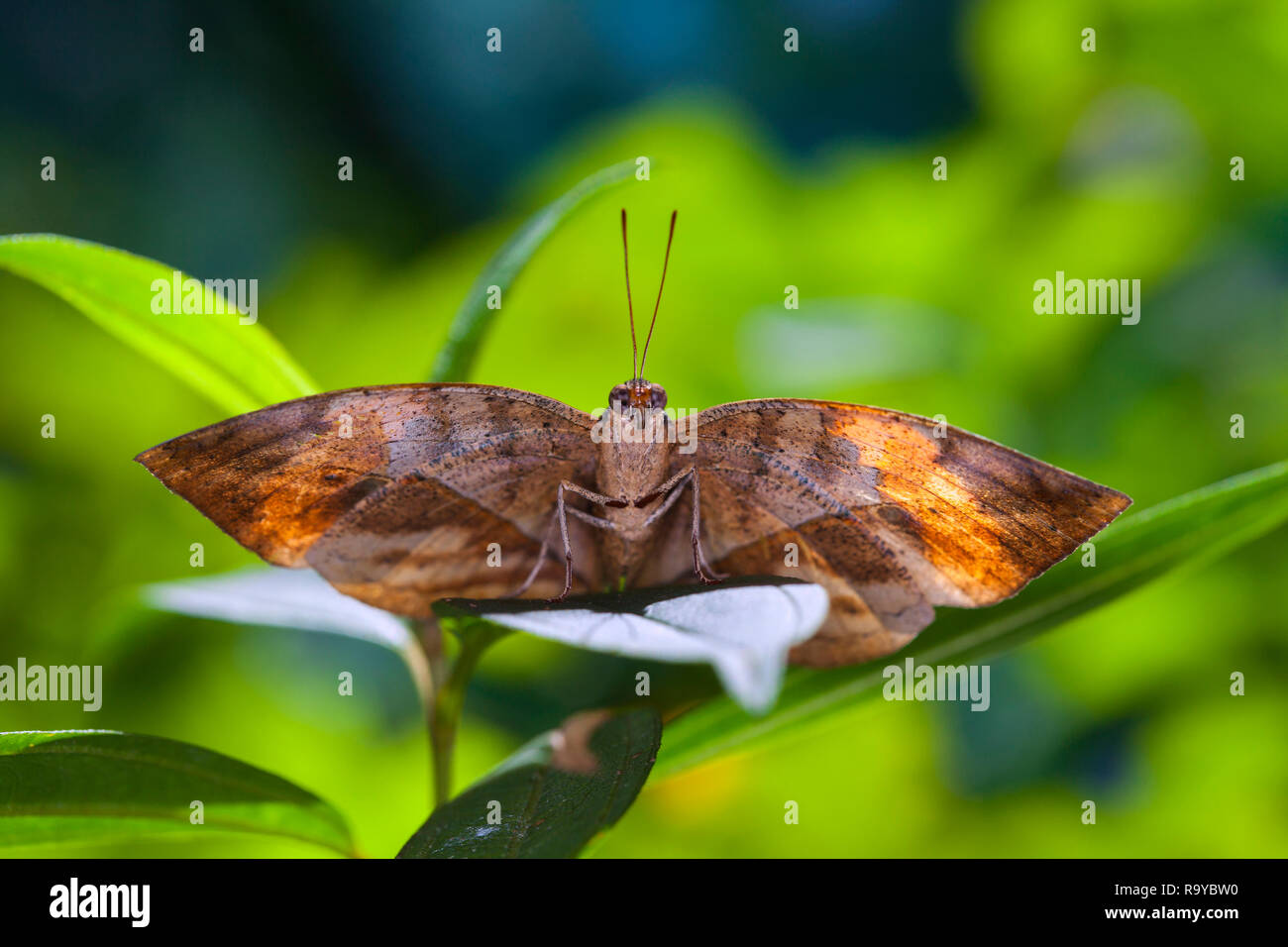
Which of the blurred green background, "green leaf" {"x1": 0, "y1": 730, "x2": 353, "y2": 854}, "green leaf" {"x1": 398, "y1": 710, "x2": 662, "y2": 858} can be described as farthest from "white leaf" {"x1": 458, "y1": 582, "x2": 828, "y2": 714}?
the blurred green background

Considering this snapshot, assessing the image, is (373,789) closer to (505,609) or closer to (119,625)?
(119,625)

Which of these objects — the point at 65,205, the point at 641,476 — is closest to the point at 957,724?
the point at 641,476

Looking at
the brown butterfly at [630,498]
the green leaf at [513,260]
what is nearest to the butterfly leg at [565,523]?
the brown butterfly at [630,498]

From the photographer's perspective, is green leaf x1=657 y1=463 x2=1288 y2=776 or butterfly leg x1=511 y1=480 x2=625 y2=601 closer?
green leaf x1=657 y1=463 x2=1288 y2=776

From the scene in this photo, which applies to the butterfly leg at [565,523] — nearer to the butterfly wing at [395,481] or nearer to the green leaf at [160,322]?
the butterfly wing at [395,481]

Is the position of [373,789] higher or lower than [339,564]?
lower

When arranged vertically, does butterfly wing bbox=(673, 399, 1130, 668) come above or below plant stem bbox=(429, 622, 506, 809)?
above

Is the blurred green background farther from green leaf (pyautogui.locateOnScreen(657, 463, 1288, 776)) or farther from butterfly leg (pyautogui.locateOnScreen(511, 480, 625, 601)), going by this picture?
butterfly leg (pyautogui.locateOnScreen(511, 480, 625, 601))
